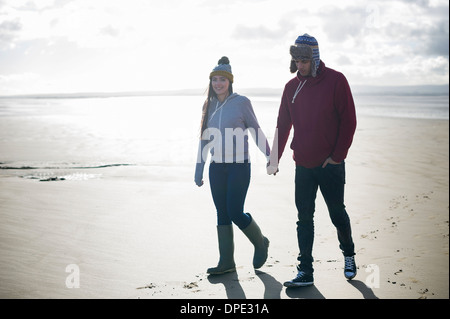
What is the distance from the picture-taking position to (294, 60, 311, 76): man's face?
4008mm

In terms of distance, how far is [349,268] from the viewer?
13.9 ft

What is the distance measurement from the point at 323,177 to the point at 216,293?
1.38 metres

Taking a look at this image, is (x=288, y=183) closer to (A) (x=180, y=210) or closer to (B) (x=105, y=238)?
(A) (x=180, y=210)

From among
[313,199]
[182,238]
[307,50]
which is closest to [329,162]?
[313,199]

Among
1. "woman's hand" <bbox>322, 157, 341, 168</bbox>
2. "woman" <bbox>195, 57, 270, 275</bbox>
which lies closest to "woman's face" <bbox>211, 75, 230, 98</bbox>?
"woman" <bbox>195, 57, 270, 275</bbox>

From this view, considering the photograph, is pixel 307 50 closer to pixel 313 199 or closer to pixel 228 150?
pixel 228 150

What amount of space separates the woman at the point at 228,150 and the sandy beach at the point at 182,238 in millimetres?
361

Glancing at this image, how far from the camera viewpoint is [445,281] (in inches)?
165

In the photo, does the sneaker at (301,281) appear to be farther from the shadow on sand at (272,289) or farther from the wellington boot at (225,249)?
the wellington boot at (225,249)

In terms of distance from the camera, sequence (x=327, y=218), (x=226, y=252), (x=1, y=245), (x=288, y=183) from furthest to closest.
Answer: (x=288, y=183), (x=327, y=218), (x=1, y=245), (x=226, y=252)

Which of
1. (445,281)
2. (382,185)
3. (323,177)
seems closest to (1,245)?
(323,177)

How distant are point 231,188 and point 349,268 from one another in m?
1.32

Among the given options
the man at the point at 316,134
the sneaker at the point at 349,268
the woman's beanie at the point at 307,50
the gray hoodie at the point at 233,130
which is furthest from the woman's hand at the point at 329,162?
the sneaker at the point at 349,268
